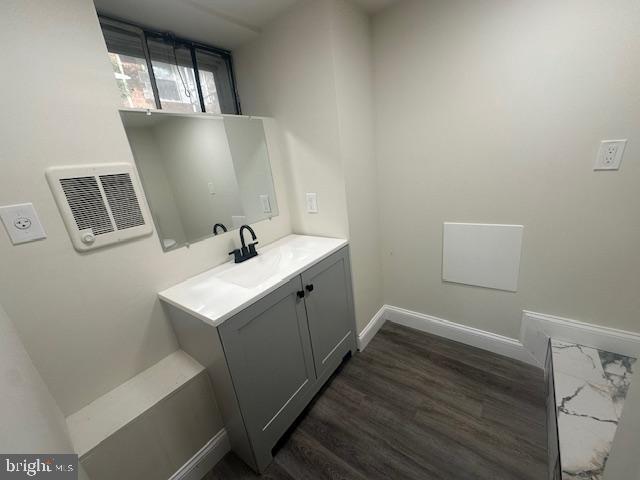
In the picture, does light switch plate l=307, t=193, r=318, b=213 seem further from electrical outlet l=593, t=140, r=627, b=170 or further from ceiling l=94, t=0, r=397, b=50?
electrical outlet l=593, t=140, r=627, b=170

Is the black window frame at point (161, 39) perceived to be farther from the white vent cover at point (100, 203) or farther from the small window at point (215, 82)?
the white vent cover at point (100, 203)

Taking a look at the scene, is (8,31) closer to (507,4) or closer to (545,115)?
(507,4)

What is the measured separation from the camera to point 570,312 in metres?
1.51

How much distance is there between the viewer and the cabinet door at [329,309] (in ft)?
4.76

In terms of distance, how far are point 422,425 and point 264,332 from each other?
103 cm

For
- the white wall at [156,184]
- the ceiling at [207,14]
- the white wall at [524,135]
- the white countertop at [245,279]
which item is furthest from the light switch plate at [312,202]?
the ceiling at [207,14]

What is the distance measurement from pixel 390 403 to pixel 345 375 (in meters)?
0.34

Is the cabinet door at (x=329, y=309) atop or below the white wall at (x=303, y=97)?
below


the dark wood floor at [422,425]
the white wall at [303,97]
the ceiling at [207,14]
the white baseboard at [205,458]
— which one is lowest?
the dark wood floor at [422,425]

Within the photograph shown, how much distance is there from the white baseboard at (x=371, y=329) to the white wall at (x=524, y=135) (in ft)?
1.96

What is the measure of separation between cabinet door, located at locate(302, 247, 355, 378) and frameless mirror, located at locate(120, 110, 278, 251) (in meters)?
0.61

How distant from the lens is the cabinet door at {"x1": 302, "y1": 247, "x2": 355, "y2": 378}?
1.45 metres

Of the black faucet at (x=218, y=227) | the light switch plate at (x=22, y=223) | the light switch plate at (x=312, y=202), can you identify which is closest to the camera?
the light switch plate at (x=22, y=223)

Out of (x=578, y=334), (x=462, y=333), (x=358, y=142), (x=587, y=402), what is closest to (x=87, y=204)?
(x=358, y=142)
